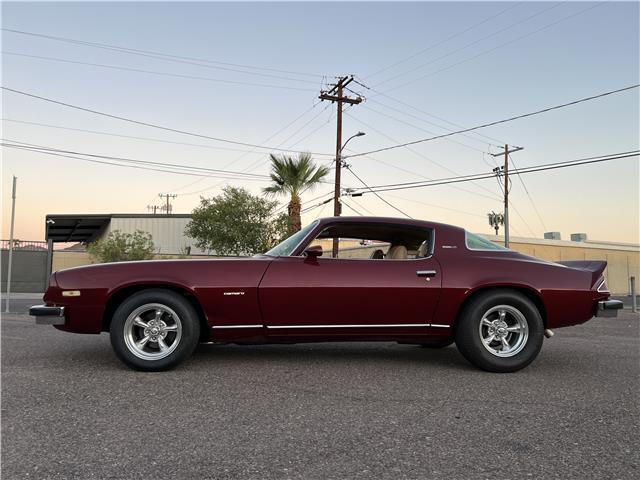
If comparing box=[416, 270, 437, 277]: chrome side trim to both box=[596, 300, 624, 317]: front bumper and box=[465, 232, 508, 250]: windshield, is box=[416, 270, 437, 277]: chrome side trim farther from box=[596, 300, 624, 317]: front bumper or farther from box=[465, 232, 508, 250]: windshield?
box=[596, 300, 624, 317]: front bumper

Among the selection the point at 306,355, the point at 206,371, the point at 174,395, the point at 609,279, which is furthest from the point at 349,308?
the point at 609,279

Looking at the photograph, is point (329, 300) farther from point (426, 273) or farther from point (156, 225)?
point (156, 225)

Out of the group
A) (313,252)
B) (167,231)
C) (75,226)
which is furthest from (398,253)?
(75,226)

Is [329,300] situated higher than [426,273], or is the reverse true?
[426,273]

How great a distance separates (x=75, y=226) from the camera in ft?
138

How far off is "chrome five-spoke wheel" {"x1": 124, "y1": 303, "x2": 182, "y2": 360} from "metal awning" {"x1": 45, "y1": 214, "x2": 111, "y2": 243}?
3359 cm

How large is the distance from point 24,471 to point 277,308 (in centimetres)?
244

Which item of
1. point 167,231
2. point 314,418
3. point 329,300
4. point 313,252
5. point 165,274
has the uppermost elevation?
point 167,231

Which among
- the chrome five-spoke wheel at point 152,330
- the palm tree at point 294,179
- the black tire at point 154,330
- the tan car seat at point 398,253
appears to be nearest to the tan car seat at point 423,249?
the tan car seat at point 398,253

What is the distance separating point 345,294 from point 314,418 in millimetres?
1553

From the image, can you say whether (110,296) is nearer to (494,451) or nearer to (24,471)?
(24,471)

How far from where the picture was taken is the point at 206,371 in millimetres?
4414

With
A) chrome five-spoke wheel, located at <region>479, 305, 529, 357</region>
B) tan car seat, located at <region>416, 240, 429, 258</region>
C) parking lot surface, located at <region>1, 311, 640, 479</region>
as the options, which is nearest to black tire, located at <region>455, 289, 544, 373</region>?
chrome five-spoke wheel, located at <region>479, 305, 529, 357</region>

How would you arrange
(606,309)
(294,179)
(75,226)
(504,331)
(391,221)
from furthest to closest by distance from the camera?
1. (75,226)
2. (294,179)
3. (391,221)
4. (606,309)
5. (504,331)
